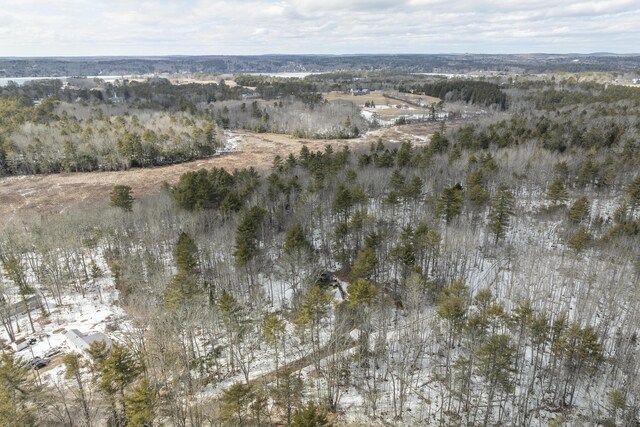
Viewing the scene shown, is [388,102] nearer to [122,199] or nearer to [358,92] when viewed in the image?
[358,92]

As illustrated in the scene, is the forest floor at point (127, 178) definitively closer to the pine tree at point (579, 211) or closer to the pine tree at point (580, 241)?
the pine tree at point (579, 211)

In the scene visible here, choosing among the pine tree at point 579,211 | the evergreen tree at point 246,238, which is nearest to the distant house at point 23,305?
the evergreen tree at point 246,238

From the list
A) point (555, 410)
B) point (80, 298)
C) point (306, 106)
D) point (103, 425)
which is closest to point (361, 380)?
point (555, 410)

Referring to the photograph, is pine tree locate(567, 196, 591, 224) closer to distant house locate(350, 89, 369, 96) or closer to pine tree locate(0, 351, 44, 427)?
pine tree locate(0, 351, 44, 427)

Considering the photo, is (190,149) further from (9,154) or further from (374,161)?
(374,161)

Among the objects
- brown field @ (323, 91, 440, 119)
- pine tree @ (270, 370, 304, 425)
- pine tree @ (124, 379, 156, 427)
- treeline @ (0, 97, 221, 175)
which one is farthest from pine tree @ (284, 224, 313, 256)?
brown field @ (323, 91, 440, 119)
